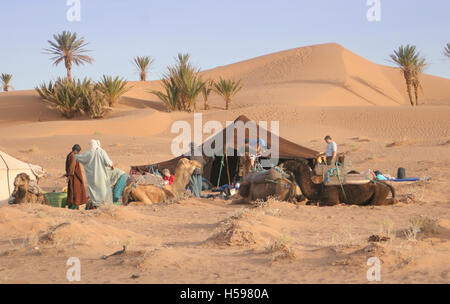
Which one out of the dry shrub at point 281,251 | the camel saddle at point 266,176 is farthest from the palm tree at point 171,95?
the dry shrub at point 281,251

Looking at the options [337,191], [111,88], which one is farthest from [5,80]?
[337,191]

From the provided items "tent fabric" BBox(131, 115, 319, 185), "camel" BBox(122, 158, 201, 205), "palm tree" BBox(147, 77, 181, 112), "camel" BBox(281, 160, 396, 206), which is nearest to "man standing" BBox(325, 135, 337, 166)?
"tent fabric" BBox(131, 115, 319, 185)

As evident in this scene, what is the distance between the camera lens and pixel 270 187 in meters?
10.8

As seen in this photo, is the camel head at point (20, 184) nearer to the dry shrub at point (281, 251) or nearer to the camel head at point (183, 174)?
the camel head at point (183, 174)

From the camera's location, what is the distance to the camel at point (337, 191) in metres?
10.6

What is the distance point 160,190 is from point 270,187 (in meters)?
2.30

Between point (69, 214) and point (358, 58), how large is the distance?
7378cm

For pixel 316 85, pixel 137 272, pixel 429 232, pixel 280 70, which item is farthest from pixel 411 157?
Answer: pixel 280 70

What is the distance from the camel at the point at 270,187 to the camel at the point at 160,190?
1.30 meters

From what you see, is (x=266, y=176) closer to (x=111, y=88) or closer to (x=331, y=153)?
(x=331, y=153)

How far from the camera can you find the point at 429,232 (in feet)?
23.9

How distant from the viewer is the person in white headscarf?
1095 cm
